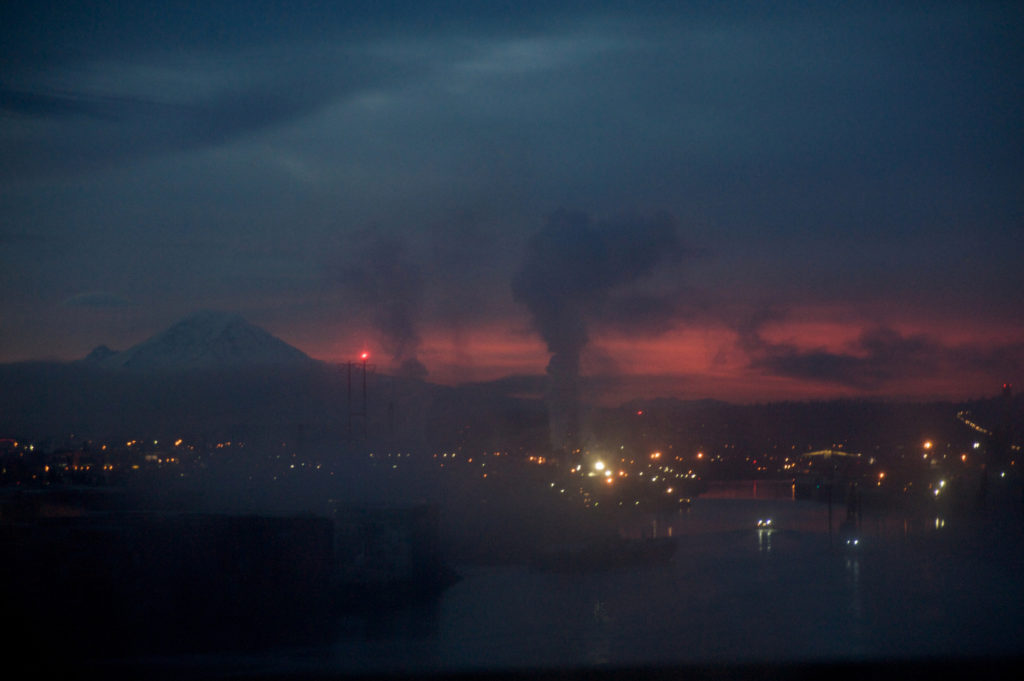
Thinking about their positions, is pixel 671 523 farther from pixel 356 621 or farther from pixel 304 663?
pixel 304 663

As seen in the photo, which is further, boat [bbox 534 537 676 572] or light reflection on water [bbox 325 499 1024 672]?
boat [bbox 534 537 676 572]

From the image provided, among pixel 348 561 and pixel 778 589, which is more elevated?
pixel 348 561

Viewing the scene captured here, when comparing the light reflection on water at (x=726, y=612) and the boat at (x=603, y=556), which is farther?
the boat at (x=603, y=556)

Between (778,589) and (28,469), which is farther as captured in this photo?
(28,469)

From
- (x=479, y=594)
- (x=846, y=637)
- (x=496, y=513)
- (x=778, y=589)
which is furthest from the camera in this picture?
(x=496, y=513)

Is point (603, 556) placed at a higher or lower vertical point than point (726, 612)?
lower

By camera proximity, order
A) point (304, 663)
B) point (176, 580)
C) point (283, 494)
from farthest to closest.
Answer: point (283, 494) < point (176, 580) < point (304, 663)

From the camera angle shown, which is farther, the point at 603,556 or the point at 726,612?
the point at 603,556

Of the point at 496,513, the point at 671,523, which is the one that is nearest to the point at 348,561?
the point at 496,513
